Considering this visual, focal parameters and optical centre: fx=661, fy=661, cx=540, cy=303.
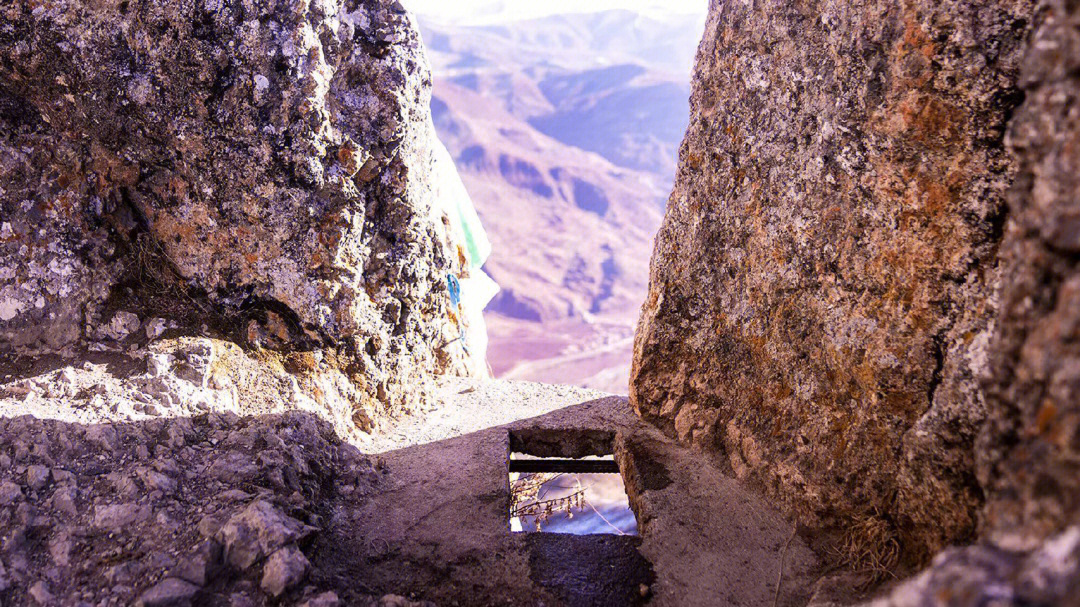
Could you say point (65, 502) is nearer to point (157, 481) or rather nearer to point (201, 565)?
point (157, 481)

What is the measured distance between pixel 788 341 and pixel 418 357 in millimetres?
2221

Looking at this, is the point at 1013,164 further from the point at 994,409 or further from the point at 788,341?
the point at 788,341

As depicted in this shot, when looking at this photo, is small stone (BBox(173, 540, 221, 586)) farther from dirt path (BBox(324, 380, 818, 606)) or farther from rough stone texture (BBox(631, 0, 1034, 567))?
rough stone texture (BBox(631, 0, 1034, 567))

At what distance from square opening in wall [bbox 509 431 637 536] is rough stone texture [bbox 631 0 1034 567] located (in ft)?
2.20

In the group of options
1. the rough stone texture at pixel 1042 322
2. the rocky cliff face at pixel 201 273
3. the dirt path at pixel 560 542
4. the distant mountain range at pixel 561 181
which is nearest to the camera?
the rough stone texture at pixel 1042 322

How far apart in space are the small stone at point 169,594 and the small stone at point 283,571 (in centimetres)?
20

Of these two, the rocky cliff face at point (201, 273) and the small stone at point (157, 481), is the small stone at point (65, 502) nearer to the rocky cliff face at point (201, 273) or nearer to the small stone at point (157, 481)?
the rocky cliff face at point (201, 273)

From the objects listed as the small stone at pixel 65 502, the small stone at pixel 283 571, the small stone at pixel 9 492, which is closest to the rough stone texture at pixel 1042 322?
the small stone at pixel 283 571

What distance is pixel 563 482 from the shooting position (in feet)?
29.8

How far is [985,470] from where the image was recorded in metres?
1.46

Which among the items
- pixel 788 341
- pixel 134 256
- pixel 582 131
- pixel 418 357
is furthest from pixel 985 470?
pixel 582 131

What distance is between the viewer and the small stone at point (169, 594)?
194 centimetres

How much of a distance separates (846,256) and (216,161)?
2.81m

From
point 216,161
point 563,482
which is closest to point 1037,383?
point 216,161
